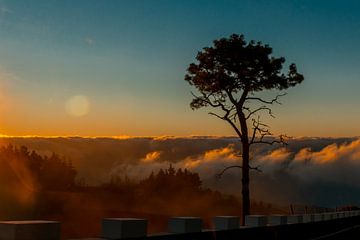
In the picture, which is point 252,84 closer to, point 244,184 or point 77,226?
point 244,184

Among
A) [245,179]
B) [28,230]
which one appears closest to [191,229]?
[28,230]

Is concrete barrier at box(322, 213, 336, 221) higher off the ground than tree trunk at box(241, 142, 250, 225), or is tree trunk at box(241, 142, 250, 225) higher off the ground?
tree trunk at box(241, 142, 250, 225)

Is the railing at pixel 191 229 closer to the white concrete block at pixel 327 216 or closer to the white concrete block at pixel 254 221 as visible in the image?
the white concrete block at pixel 254 221

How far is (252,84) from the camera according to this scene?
4341 centimetres

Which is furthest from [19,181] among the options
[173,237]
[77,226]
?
[173,237]

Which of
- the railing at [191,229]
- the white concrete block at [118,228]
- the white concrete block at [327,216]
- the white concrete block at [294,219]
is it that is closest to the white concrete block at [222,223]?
the railing at [191,229]

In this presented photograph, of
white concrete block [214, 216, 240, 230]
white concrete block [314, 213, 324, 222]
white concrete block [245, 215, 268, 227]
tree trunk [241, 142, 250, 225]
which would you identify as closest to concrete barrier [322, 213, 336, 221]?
white concrete block [314, 213, 324, 222]

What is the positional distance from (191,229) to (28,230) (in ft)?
21.6

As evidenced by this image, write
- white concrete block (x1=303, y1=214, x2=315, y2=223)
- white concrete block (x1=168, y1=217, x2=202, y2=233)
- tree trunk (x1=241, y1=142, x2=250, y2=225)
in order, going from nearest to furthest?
white concrete block (x1=168, y1=217, x2=202, y2=233)
white concrete block (x1=303, y1=214, x2=315, y2=223)
tree trunk (x1=241, y1=142, x2=250, y2=225)

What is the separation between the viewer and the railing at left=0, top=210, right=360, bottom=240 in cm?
1080

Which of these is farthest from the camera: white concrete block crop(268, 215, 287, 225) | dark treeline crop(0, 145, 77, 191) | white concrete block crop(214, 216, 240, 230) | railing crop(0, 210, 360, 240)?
dark treeline crop(0, 145, 77, 191)

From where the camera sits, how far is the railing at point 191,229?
10797 millimetres

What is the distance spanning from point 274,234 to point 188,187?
133 meters

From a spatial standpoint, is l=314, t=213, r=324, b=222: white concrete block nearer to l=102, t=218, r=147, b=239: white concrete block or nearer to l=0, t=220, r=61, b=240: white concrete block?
l=102, t=218, r=147, b=239: white concrete block
